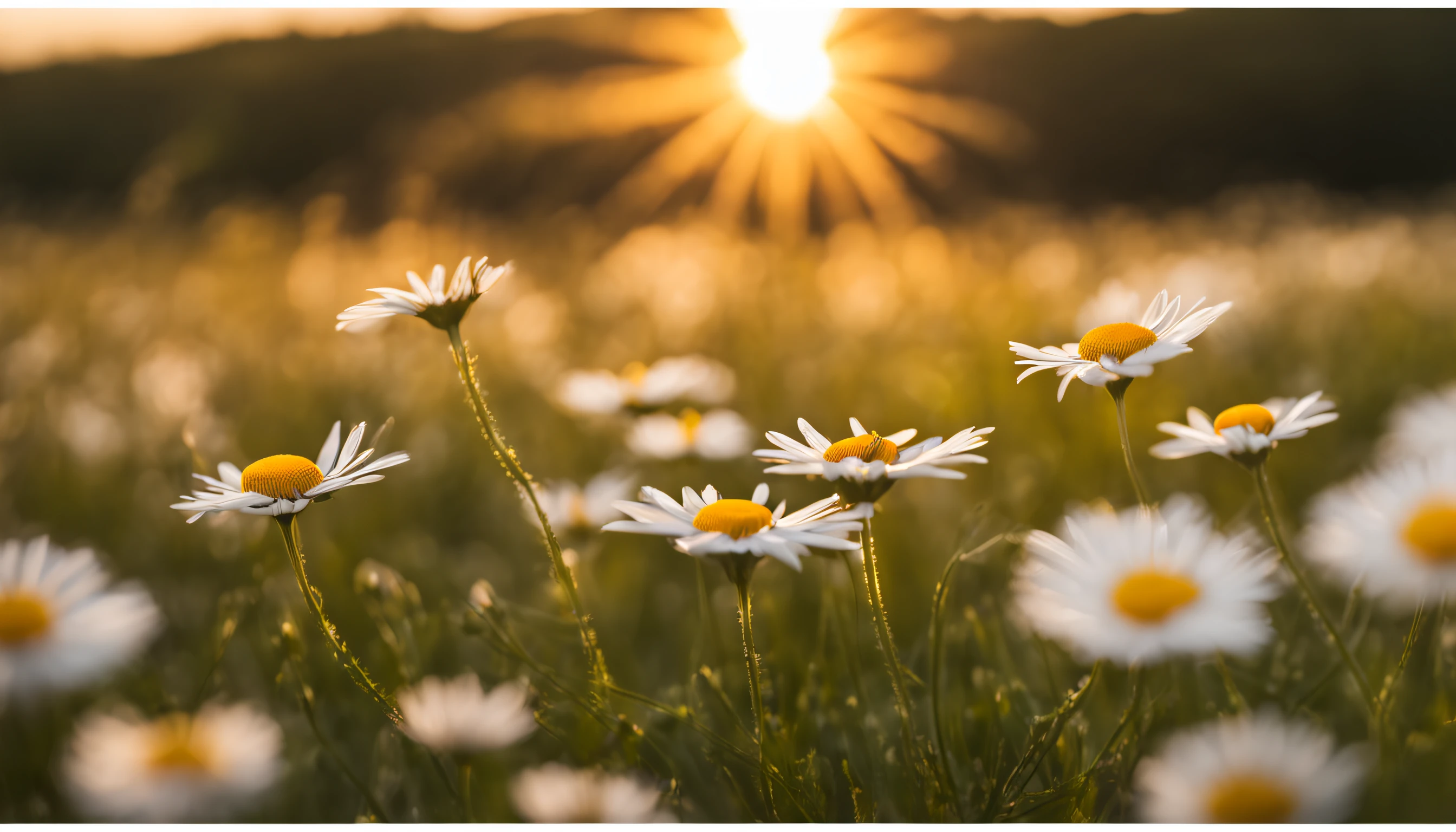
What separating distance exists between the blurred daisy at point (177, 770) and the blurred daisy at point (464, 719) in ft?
0.42

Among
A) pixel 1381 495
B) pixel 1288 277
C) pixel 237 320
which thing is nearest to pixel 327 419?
pixel 237 320

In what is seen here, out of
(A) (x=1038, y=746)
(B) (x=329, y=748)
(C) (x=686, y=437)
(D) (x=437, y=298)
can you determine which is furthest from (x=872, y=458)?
(C) (x=686, y=437)

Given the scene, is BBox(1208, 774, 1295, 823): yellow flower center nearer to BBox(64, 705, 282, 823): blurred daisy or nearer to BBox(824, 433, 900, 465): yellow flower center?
BBox(824, 433, 900, 465): yellow flower center

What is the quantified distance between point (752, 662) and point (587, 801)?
0.64ft

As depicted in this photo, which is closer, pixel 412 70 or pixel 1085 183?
pixel 412 70

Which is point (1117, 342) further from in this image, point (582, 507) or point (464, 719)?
point (582, 507)

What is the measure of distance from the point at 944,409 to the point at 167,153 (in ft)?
5.43

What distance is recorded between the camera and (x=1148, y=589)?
577 millimetres

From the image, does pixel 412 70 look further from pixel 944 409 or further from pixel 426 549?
pixel 944 409

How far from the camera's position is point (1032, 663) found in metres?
1.00

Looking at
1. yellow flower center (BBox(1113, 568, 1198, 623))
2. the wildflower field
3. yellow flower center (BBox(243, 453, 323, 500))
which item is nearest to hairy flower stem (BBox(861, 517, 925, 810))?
the wildflower field

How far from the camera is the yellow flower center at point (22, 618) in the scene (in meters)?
0.77

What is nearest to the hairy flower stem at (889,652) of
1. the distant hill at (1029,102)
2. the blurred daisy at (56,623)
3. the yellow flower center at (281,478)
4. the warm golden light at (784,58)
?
the yellow flower center at (281,478)

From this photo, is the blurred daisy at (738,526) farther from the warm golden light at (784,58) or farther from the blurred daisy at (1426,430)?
Answer: the warm golden light at (784,58)
